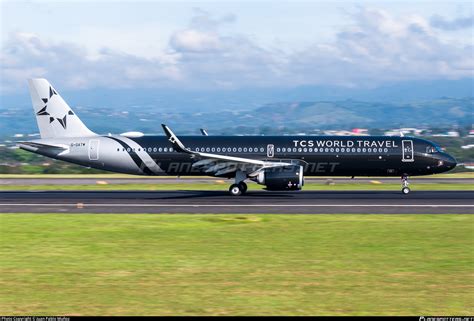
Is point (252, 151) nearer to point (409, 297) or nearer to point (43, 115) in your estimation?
point (43, 115)

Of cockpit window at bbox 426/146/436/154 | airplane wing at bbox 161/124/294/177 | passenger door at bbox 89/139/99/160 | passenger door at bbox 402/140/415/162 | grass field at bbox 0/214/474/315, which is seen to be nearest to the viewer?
grass field at bbox 0/214/474/315

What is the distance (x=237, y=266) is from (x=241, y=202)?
67.6 feet

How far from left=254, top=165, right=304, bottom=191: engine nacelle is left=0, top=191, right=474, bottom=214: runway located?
84cm

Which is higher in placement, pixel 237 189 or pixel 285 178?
pixel 285 178

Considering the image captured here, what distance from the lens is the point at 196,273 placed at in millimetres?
19109

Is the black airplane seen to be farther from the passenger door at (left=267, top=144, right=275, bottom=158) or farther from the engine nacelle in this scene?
the engine nacelle

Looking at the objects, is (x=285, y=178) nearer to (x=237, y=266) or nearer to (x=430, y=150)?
(x=430, y=150)

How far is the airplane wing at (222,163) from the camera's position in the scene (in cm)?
4400

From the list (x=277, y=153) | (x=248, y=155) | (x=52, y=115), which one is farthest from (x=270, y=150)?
(x=52, y=115)

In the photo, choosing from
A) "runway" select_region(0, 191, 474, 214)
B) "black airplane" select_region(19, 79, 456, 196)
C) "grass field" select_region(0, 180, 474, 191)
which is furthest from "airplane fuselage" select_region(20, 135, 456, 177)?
"grass field" select_region(0, 180, 474, 191)

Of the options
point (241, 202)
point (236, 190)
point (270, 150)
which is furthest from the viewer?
point (270, 150)

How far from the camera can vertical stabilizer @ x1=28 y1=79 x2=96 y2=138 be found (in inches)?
1930

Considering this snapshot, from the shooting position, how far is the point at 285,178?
42.5m

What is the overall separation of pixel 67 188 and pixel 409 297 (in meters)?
42.2
